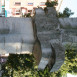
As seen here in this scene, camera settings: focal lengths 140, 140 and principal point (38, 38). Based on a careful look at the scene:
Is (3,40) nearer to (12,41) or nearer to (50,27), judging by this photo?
(12,41)

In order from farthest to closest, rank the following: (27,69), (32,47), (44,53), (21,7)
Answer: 1. (21,7)
2. (27,69)
3. (32,47)
4. (44,53)

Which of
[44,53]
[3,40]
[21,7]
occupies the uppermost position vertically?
[21,7]

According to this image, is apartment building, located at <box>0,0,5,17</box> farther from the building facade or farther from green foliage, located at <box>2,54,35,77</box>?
green foliage, located at <box>2,54,35,77</box>

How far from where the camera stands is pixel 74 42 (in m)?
4.73

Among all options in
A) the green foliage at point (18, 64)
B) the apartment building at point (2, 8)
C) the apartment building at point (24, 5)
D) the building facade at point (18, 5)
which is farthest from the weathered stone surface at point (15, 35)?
the apartment building at point (2, 8)

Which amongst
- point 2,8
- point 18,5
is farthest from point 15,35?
point 18,5

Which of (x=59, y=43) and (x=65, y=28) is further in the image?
(x=65, y=28)

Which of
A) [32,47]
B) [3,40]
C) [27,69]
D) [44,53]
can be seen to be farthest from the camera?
[27,69]

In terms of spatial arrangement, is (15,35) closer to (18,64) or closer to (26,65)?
(18,64)

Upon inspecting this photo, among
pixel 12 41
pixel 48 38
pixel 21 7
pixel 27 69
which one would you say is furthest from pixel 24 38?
pixel 21 7

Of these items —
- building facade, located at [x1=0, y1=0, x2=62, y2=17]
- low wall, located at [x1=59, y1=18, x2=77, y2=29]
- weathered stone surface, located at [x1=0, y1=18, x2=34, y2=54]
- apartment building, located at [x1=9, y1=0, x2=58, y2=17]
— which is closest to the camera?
weathered stone surface, located at [x1=0, y1=18, x2=34, y2=54]

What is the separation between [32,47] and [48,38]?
75cm

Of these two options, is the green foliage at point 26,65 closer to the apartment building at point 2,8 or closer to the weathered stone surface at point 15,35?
the weathered stone surface at point 15,35

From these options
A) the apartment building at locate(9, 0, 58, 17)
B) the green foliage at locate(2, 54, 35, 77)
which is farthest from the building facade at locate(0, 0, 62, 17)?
the green foliage at locate(2, 54, 35, 77)
